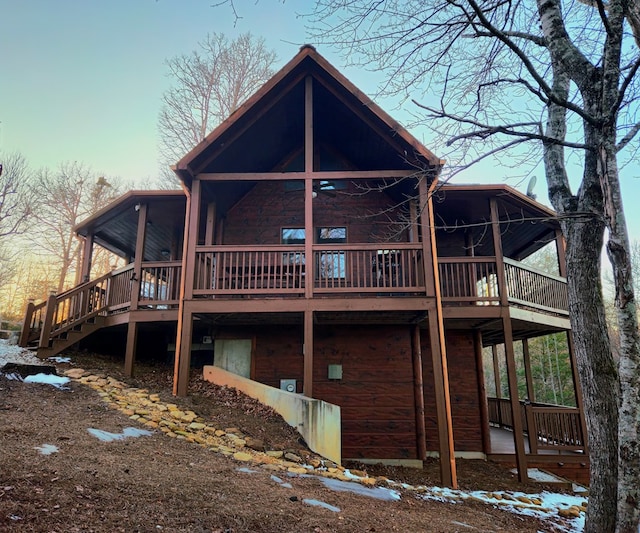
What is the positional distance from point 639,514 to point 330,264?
6501mm

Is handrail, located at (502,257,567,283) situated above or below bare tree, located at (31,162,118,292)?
below

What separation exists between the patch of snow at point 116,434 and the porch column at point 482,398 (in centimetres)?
768

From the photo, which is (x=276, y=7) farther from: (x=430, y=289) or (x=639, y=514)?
(x=639, y=514)

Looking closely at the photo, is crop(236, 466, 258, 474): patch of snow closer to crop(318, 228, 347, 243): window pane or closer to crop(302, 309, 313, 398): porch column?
crop(302, 309, 313, 398): porch column

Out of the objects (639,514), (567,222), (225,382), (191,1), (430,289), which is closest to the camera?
(639,514)

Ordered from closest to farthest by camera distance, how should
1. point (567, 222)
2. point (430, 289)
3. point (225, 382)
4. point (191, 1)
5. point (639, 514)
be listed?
1. point (639, 514)
2. point (567, 222)
3. point (191, 1)
4. point (430, 289)
5. point (225, 382)

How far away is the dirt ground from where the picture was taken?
2.97 meters

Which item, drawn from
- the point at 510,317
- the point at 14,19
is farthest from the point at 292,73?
the point at 510,317

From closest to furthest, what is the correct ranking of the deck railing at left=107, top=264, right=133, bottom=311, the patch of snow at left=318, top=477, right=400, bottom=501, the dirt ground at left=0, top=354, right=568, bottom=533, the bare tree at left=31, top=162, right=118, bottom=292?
the dirt ground at left=0, top=354, right=568, bottom=533 → the patch of snow at left=318, top=477, right=400, bottom=501 → the deck railing at left=107, top=264, right=133, bottom=311 → the bare tree at left=31, top=162, right=118, bottom=292

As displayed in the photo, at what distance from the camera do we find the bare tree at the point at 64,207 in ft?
80.0

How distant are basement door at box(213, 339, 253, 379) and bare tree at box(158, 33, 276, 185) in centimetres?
1402

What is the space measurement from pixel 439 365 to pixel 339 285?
2.37 m

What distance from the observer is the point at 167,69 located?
21672mm

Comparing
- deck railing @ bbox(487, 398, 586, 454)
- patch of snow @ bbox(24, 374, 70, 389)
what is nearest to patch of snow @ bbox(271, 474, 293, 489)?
patch of snow @ bbox(24, 374, 70, 389)
